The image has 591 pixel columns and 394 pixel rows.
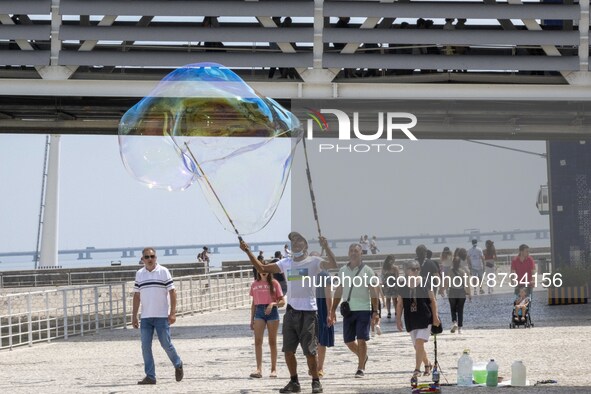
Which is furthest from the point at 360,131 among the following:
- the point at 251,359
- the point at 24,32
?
the point at 251,359

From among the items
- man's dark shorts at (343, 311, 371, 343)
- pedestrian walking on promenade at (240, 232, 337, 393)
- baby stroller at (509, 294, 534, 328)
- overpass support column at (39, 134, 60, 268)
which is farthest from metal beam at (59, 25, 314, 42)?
overpass support column at (39, 134, 60, 268)

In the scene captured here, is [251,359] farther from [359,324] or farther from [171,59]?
[171,59]

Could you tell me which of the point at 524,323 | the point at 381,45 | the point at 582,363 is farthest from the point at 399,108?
the point at 582,363

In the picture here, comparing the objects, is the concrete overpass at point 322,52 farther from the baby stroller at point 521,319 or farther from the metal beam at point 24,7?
the baby stroller at point 521,319

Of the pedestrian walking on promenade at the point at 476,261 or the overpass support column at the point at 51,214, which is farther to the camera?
the overpass support column at the point at 51,214

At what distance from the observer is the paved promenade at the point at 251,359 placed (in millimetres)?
15500

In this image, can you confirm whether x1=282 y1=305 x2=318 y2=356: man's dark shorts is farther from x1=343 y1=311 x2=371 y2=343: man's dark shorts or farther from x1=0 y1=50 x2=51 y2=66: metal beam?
x1=0 y1=50 x2=51 y2=66: metal beam

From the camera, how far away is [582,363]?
17.7m

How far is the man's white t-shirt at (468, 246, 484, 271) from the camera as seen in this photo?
25.3 m

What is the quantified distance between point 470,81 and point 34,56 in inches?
356

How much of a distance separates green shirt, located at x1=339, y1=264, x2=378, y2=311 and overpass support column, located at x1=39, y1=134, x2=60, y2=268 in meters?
46.0

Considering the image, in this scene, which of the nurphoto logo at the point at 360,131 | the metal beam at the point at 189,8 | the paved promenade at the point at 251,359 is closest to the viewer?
the paved promenade at the point at 251,359

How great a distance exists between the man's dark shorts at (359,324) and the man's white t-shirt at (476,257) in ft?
30.8

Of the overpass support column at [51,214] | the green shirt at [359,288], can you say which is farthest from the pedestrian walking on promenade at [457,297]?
the overpass support column at [51,214]
